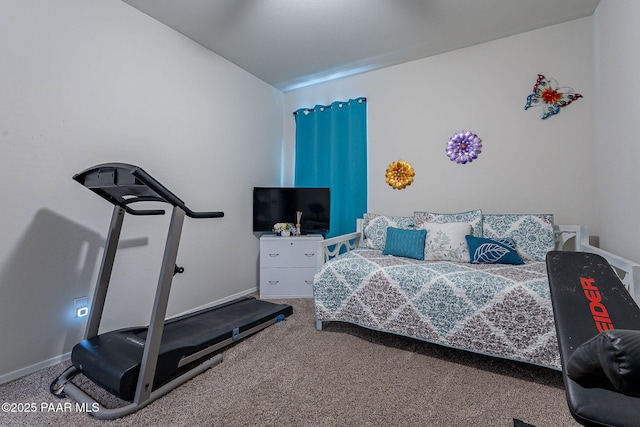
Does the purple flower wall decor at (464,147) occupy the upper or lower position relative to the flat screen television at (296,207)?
upper

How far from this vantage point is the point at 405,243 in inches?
101

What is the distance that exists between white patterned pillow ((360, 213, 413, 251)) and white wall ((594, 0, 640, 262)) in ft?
4.77

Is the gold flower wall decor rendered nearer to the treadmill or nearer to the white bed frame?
the white bed frame

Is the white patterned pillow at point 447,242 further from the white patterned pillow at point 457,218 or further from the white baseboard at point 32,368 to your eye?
the white baseboard at point 32,368

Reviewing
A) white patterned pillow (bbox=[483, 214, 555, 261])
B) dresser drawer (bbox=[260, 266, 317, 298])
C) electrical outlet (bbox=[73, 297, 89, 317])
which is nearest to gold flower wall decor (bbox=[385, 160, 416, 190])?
white patterned pillow (bbox=[483, 214, 555, 261])

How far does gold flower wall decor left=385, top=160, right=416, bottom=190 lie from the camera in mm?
3191

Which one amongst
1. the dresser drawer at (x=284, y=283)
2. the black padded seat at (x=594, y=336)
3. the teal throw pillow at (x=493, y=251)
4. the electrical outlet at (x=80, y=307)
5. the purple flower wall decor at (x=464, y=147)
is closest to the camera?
the black padded seat at (x=594, y=336)

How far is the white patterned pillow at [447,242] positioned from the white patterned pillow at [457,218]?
9cm

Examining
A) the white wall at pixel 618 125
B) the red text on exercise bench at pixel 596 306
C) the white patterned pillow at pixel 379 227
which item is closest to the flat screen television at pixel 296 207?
the white patterned pillow at pixel 379 227

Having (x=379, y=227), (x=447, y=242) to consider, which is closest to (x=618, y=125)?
(x=447, y=242)

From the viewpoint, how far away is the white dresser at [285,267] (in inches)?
126

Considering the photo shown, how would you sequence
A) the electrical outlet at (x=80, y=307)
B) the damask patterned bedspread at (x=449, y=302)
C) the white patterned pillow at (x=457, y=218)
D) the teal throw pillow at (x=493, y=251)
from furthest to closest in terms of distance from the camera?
the white patterned pillow at (x=457, y=218) < the teal throw pillow at (x=493, y=251) < the electrical outlet at (x=80, y=307) < the damask patterned bedspread at (x=449, y=302)

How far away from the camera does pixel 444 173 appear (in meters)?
3.02

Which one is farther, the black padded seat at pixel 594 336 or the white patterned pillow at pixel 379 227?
the white patterned pillow at pixel 379 227
